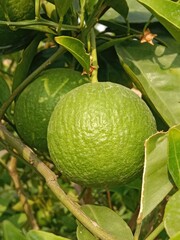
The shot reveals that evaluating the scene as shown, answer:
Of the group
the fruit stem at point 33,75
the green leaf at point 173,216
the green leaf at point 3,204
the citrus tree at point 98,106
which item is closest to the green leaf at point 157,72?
the citrus tree at point 98,106

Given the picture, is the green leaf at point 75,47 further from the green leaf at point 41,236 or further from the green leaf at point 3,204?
the green leaf at point 3,204

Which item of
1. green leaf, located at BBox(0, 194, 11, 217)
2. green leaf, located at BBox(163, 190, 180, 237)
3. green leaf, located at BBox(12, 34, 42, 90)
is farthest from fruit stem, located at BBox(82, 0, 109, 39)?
green leaf, located at BBox(0, 194, 11, 217)

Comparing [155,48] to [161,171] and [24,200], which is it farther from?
[24,200]

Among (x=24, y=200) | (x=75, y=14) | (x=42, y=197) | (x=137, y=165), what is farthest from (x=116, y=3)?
(x=42, y=197)

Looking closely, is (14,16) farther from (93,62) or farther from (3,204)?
(3,204)

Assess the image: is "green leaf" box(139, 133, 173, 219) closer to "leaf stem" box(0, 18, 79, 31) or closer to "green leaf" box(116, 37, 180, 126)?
"green leaf" box(116, 37, 180, 126)

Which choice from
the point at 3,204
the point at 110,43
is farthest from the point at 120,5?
the point at 3,204
